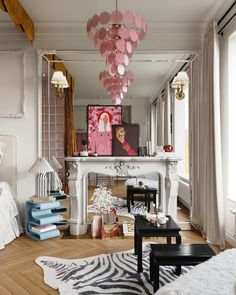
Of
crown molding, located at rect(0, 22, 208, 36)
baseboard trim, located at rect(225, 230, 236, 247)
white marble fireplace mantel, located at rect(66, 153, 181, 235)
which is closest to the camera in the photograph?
baseboard trim, located at rect(225, 230, 236, 247)

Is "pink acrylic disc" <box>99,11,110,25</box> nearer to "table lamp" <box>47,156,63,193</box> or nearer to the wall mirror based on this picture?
the wall mirror

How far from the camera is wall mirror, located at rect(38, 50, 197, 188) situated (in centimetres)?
399

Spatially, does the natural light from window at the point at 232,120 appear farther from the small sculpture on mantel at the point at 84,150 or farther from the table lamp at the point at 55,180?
the table lamp at the point at 55,180

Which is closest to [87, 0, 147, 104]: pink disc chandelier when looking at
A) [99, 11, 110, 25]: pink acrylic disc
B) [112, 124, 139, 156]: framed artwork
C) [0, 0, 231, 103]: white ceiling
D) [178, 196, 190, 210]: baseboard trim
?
[99, 11, 110, 25]: pink acrylic disc

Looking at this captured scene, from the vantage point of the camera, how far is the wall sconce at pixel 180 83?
3973 millimetres

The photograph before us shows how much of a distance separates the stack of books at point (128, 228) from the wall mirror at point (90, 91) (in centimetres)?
113

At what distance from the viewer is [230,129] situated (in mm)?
3344

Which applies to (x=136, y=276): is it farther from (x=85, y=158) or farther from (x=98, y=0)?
(x=98, y=0)

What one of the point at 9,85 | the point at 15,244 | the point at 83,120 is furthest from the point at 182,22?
the point at 15,244

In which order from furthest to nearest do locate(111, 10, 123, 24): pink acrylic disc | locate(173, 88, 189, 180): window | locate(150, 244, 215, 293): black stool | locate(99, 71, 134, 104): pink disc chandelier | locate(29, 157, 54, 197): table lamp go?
locate(173, 88, 189, 180): window, locate(29, 157, 54, 197): table lamp, locate(99, 71, 134, 104): pink disc chandelier, locate(111, 10, 123, 24): pink acrylic disc, locate(150, 244, 215, 293): black stool

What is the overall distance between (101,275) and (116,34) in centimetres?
205

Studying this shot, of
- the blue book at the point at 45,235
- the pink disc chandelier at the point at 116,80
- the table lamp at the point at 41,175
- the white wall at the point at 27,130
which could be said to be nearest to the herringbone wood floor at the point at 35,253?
the blue book at the point at 45,235

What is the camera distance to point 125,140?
12.6 feet

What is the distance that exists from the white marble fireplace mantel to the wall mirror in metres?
0.36
